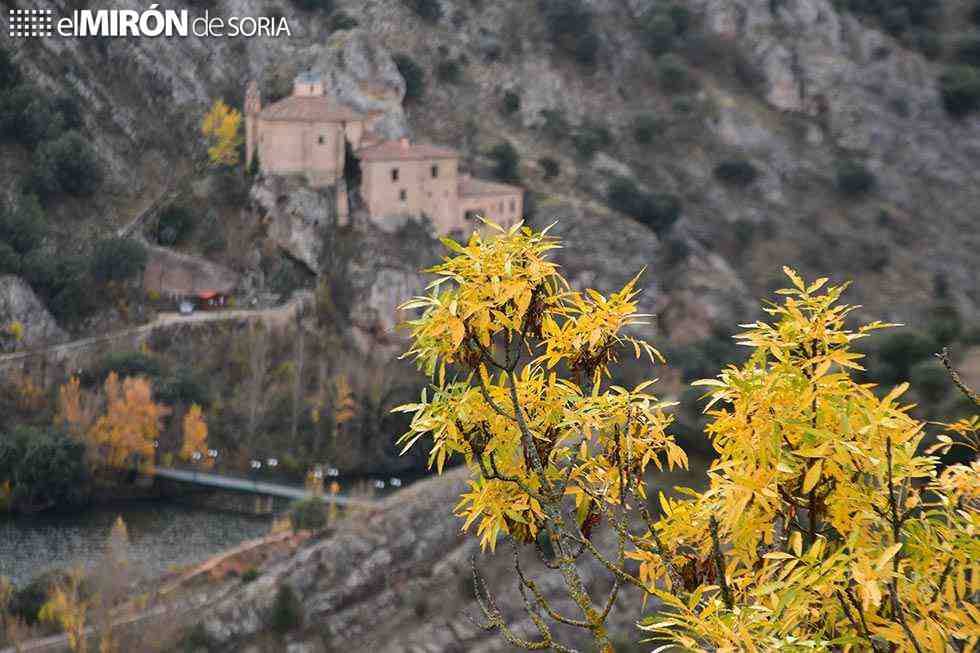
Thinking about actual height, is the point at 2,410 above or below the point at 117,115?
below

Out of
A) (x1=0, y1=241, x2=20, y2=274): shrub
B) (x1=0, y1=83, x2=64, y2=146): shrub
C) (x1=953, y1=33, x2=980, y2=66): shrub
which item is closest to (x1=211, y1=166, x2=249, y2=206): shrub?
(x1=0, y1=83, x2=64, y2=146): shrub

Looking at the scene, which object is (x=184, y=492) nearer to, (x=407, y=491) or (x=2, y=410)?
(x=2, y=410)

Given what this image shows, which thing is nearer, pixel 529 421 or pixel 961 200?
pixel 529 421

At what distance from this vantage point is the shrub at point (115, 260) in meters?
44.4

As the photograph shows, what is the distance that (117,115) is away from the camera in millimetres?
51906

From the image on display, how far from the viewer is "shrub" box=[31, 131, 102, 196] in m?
47.0

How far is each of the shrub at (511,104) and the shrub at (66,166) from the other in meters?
21.1

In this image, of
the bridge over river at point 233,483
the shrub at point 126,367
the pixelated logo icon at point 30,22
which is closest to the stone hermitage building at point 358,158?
the pixelated logo icon at point 30,22

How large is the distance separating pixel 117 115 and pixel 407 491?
85.7 ft

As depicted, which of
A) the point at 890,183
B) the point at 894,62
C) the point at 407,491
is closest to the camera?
the point at 407,491

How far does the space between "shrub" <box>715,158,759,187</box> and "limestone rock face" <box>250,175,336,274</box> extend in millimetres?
22006

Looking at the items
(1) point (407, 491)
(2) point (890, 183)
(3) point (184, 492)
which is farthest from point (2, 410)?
(2) point (890, 183)

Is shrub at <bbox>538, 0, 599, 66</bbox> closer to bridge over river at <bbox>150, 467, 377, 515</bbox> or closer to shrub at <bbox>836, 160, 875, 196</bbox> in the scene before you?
shrub at <bbox>836, 160, 875, 196</bbox>

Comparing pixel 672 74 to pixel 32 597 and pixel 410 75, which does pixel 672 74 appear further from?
pixel 32 597
